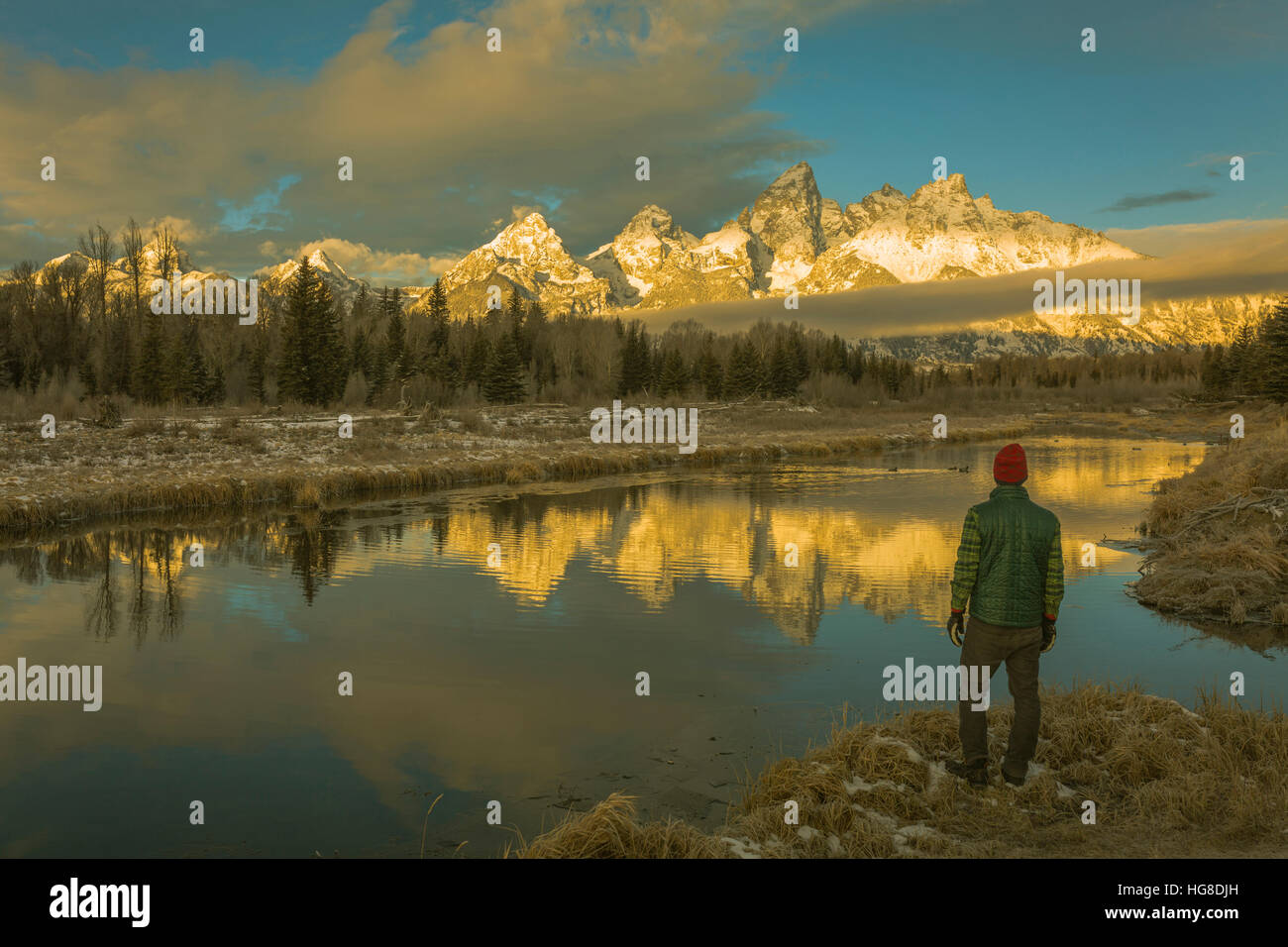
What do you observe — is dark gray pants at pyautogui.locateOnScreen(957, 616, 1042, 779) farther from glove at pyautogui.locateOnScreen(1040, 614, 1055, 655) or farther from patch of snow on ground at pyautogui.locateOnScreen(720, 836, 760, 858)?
patch of snow on ground at pyautogui.locateOnScreen(720, 836, 760, 858)

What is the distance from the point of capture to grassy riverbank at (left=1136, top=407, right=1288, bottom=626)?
14680 mm

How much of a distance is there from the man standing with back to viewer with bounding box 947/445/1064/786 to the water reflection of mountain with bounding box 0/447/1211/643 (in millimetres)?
6592

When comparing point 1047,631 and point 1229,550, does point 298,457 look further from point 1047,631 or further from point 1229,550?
point 1047,631

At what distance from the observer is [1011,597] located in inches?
269

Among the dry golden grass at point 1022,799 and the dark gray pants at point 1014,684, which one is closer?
the dry golden grass at point 1022,799

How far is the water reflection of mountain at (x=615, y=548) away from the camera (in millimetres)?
16484

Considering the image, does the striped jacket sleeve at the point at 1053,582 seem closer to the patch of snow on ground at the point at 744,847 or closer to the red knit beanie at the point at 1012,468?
the red knit beanie at the point at 1012,468

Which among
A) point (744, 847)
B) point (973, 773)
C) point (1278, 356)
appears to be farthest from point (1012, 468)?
point (1278, 356)

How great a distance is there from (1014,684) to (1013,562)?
1.08 meters

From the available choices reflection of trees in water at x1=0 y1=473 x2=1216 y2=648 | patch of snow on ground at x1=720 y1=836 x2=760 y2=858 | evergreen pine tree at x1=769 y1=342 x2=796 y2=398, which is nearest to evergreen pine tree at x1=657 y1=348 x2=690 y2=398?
evergreen pine tree at x1=769 y1=342 x2=796 y2=398

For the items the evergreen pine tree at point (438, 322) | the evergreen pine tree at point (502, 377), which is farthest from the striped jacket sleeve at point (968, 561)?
the evergreen pine tree at point (438, 322)

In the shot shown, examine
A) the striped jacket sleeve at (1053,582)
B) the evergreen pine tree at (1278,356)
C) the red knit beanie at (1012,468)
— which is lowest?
the striped jacket sleeve at (1053,582)

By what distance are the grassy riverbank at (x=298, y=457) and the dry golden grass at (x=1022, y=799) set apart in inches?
923

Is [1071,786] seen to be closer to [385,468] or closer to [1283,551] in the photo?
[1283,551]
